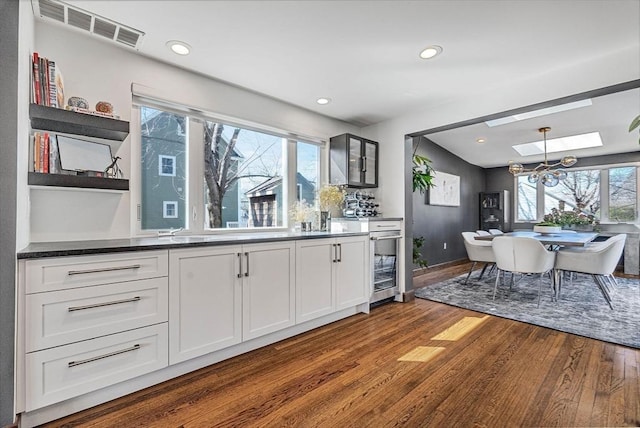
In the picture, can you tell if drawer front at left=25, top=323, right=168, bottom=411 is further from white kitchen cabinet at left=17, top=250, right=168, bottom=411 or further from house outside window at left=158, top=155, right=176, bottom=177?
house outside window at left=158, top=155, right=176, bottom=177

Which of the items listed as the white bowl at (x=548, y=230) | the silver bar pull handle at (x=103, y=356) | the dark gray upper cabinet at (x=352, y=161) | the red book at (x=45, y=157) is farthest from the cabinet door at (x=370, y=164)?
the white bowl at (x=548, y=230)

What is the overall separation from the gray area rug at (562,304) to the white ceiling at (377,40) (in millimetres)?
2378

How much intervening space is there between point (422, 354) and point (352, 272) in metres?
1.07

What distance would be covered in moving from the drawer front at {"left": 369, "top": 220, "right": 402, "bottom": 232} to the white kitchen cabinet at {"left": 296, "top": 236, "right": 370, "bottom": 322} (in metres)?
0.18

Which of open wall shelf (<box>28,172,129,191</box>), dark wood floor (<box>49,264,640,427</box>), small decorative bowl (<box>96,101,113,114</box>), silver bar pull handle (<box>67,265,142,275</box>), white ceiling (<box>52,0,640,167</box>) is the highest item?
white ceiling (<box>52,0,640,167</box>)

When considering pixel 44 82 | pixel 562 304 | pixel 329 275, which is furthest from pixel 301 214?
pixel 562 304

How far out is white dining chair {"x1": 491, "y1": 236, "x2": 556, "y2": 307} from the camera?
3525 mm

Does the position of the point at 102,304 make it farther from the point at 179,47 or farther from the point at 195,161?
the point at 179,47

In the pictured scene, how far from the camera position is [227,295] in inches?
86.5

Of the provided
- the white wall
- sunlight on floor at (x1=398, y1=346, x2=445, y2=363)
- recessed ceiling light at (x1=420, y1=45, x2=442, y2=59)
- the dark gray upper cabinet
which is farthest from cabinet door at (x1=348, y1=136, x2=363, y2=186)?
sunlight on floor at (x1=398, y1=346, x2=445, y2=363)

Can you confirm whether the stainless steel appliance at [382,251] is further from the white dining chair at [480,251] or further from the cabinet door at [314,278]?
the white dining chair at [480,251]

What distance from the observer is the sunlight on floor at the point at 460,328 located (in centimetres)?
269

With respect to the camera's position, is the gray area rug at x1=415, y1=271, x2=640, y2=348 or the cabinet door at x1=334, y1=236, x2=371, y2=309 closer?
the gray area rug at x1=415, y1=271, x2=640, y2=348

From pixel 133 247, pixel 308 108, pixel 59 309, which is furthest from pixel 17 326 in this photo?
pixel 308 108
